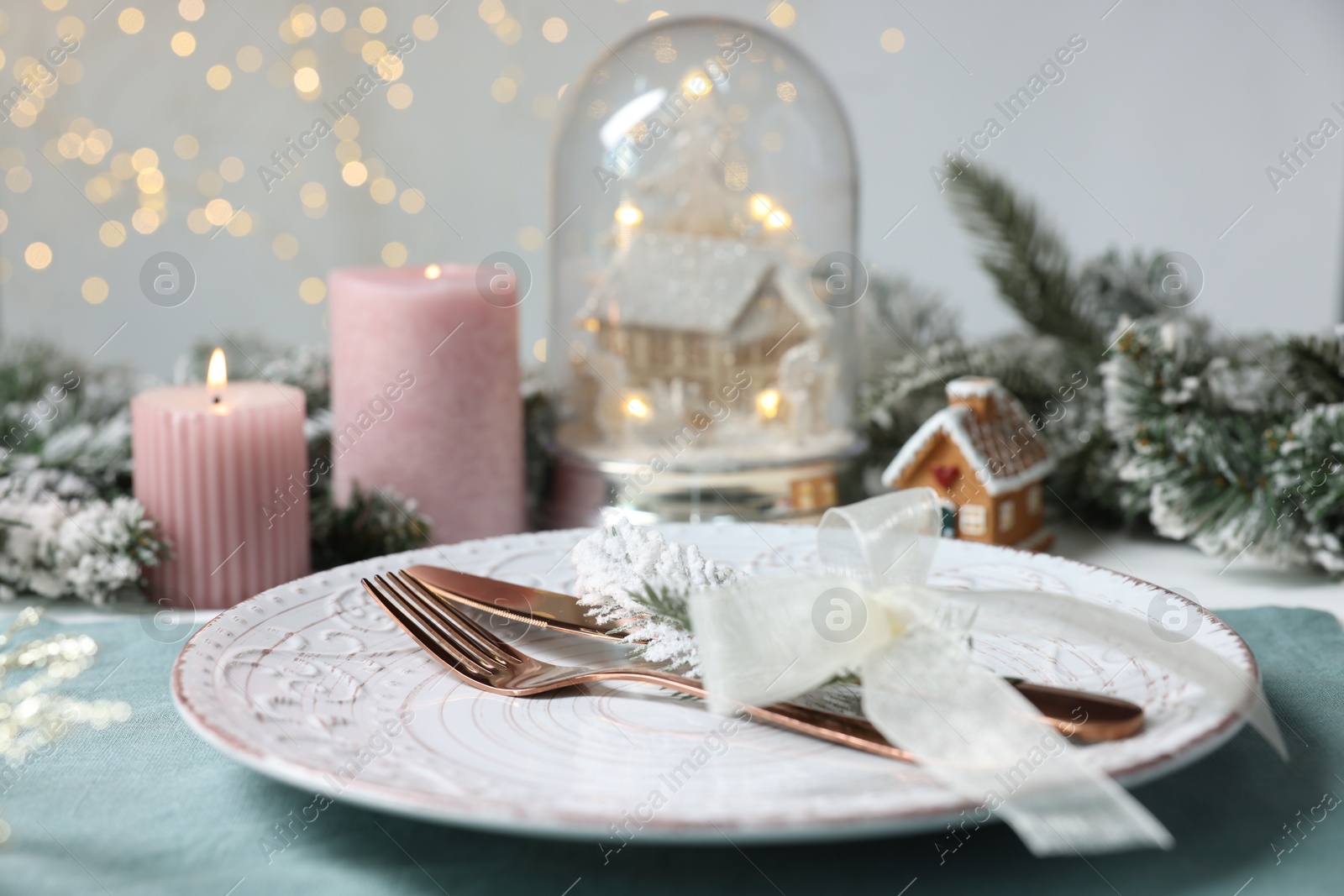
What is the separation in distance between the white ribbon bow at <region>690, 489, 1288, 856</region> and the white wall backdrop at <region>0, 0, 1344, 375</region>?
1.07 meters

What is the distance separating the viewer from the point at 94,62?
1449 millimetres

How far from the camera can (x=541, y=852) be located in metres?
0.42

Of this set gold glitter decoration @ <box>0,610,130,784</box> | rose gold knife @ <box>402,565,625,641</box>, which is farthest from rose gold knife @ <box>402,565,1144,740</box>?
gold glitter decoration @ <box>0,610,130,784</box>

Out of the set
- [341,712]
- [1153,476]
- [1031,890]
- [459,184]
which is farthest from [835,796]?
[459,184]

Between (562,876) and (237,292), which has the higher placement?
(237,292)

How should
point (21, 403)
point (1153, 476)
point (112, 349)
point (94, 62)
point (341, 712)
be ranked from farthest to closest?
point (112, 349) < point (94, 62) < point (21, 403) < point (1153, 476) < point (341, 712)

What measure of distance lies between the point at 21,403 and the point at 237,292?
69 cm

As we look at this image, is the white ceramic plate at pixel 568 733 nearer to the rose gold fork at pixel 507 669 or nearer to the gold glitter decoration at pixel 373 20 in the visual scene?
the rose gold fork at pixel 507 669

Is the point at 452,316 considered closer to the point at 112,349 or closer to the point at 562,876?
the point at 562,876

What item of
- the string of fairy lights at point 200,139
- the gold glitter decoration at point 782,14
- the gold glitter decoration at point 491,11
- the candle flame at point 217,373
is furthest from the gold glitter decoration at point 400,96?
the candle flame at point 217,373

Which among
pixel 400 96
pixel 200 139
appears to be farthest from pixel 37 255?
pixel 400 96

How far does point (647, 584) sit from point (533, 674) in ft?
0.23

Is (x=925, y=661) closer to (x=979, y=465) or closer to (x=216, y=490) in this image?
(x=979, y=465)

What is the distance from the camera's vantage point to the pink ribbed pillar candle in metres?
0.75
